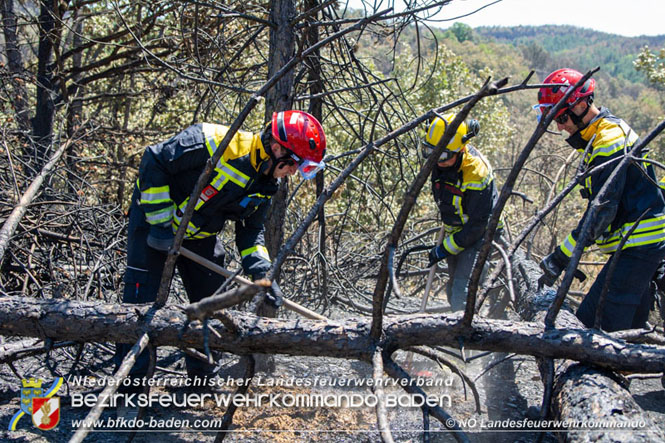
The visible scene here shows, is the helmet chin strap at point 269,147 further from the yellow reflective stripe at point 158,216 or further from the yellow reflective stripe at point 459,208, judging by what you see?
the yellow reflective stripe at point 459,208

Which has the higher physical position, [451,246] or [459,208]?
[459,208]

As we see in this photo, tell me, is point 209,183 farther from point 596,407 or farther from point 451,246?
point 596,407

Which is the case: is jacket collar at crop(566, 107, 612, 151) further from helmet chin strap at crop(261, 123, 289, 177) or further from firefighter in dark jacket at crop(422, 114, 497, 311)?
helmet chin strap at crop(261, 123, 289, 177)

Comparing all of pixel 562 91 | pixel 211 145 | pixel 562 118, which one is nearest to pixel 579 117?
pixel 562 118

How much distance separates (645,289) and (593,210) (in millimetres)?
1359

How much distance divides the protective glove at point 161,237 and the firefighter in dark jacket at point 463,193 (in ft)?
6.25

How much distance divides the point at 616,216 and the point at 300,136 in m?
→ 2.12

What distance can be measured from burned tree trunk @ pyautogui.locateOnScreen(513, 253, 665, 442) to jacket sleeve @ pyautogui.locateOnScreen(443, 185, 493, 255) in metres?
1.64

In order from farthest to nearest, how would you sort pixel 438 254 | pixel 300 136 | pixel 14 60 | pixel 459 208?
pixel 14 60, pixel 438 254, pixel 459 208, pixel 300 136

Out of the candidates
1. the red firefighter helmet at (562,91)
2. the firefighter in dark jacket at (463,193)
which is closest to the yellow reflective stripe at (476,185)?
the firefighter in dark jacket at (463,193)

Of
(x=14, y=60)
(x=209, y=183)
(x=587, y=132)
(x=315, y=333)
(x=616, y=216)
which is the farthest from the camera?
(x=14, y=60)

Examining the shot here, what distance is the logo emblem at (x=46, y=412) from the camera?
3000 mm

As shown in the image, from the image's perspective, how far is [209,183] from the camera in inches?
122

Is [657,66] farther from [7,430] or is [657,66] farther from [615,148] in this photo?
[7,430]
